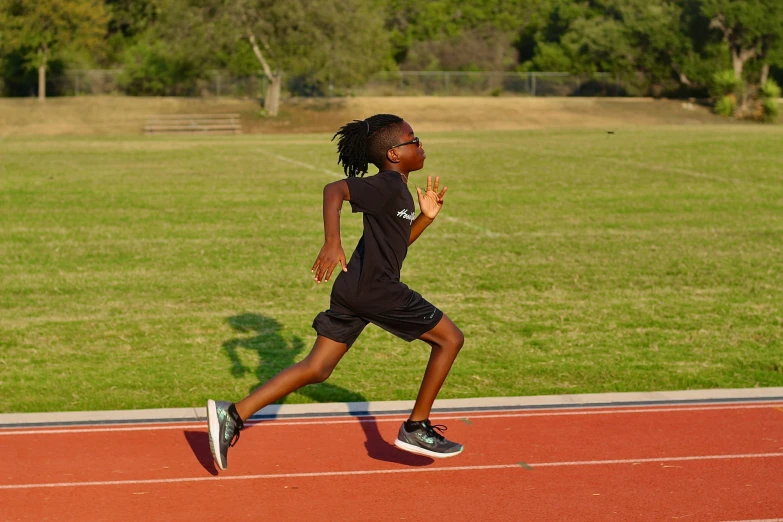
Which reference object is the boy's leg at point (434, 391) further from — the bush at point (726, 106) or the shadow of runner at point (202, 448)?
the bush at point (726, 106)

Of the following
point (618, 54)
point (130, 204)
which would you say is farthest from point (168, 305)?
point (618, 54)

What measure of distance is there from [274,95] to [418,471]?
51.3 metres

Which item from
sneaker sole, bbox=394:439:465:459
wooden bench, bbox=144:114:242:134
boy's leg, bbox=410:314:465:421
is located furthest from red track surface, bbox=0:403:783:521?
wooden bench, bbox=144:114:242:134

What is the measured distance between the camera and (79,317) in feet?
36.7

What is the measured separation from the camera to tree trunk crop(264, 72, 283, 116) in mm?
56438

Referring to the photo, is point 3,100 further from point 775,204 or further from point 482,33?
point 775,204

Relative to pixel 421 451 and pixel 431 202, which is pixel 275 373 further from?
pixel 431 202

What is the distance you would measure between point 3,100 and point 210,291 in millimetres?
49018

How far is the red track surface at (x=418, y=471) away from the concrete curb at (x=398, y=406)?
0.53 ft

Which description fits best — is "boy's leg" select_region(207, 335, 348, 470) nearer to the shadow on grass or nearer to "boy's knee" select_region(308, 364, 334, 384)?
"boy's knee" select_region(308, 364, 334, 384)

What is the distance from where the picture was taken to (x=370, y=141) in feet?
20.1

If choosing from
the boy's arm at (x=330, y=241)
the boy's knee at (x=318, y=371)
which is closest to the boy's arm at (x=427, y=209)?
the boy's arm at (x=330, y=241)

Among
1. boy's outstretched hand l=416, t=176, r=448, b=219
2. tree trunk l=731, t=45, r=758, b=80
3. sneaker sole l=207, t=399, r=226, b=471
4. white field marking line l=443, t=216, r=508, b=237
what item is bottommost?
white field marking line l=443, t=216, r=508, b=237

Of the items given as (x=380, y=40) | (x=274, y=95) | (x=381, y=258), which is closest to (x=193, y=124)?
(x=274, y=95)
